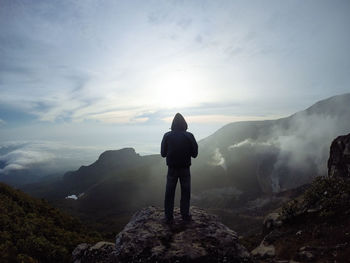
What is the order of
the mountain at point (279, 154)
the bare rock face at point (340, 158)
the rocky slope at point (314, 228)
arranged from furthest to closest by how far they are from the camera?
1. the mountain at point (279, 154)
2. the bare rock face at point (340, 158)
3. the rocky slope at point (314, 228)

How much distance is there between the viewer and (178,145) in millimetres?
10102

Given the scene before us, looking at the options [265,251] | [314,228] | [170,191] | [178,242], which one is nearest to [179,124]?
[170,191]

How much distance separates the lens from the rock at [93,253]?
12.3 meters

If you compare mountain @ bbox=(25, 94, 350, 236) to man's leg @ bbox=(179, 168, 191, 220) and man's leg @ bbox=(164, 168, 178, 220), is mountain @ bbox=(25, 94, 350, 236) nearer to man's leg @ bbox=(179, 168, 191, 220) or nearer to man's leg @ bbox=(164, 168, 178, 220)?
man's leg @ bbox=(179, 168, 191, 220)

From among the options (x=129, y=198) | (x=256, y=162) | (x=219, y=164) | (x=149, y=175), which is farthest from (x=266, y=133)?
(x=129, y=198)

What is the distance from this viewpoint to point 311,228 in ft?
45.0

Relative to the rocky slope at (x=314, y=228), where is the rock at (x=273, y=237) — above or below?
below

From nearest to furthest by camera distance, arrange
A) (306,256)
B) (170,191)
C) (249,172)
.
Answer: (170,191) < (306,256) < (249,172)

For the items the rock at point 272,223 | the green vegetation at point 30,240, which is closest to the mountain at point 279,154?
the rock at point 272,223

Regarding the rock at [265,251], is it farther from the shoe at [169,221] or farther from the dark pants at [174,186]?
the shoe at [169,221]

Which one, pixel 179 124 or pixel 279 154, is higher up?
pixel 179 124

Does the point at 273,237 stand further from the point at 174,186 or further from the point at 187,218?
the point at 174,186

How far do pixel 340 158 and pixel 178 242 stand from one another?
120ft

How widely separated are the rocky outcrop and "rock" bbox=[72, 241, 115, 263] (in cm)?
300
